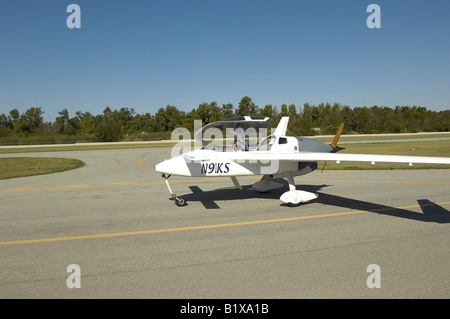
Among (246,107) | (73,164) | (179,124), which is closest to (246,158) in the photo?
(73,164)

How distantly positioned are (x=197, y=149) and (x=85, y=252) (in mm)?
4909

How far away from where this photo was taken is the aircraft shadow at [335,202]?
8.77m

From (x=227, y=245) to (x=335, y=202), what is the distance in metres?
5.38

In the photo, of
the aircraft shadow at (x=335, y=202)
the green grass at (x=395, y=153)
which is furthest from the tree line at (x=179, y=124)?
the aircraft shadow at (x=335, y=202)

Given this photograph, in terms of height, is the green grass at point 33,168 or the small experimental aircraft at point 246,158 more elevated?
the small experimental aircraft at point 246,158

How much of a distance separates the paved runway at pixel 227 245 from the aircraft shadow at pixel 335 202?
0.19ft

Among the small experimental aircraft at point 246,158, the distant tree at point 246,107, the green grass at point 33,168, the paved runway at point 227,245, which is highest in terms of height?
the distant tree at point 246,107

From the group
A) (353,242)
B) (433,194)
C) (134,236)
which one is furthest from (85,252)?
(433,194)

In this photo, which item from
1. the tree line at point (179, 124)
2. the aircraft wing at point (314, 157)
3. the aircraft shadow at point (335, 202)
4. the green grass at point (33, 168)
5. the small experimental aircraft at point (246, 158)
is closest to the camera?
the aircraft wing at point (314, 157)

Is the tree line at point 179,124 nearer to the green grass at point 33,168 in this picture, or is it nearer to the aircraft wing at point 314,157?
the green grass at point 33,168

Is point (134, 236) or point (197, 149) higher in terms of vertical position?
point (197, 149)

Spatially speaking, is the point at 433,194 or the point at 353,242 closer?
the point at 353,242
